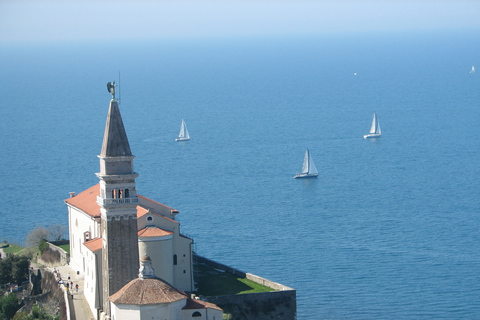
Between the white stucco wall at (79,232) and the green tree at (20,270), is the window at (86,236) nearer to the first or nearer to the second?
the white stucco wall at (79,232)

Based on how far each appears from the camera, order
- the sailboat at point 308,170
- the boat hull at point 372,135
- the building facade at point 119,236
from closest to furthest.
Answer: the building facade at point 119,236 → the sailboat at point 308,170 → the boat hull at point 372,135

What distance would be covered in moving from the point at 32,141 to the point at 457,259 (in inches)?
2987

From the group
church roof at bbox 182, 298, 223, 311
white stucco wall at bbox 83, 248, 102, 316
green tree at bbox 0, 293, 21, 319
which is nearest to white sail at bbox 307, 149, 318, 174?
green tree at bbox 0, 293, 21, 319

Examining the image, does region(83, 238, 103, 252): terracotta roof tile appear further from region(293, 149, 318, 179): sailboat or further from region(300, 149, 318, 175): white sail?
region(300, 149, 318, 175): white sail

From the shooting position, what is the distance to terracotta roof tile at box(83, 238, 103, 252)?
54.4 metres

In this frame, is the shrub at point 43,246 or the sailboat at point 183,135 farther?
the sailboat at point 183,135

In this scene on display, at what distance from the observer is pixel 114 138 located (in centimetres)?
5097

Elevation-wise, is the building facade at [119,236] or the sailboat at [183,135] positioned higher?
the sailboat at [183,135]

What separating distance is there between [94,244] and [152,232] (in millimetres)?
3148

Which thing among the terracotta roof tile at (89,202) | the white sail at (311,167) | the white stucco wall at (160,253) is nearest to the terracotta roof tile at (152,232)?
the white stucco wall at (160,253)

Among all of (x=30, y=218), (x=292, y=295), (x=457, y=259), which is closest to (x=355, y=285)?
(x=457, y=259)

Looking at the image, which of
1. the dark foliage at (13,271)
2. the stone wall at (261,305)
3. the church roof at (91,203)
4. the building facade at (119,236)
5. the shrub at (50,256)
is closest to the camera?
the building facade at (119,236)

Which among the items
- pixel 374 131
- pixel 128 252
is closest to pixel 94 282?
pixel 128 252

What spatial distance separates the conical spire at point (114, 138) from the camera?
166 feet
